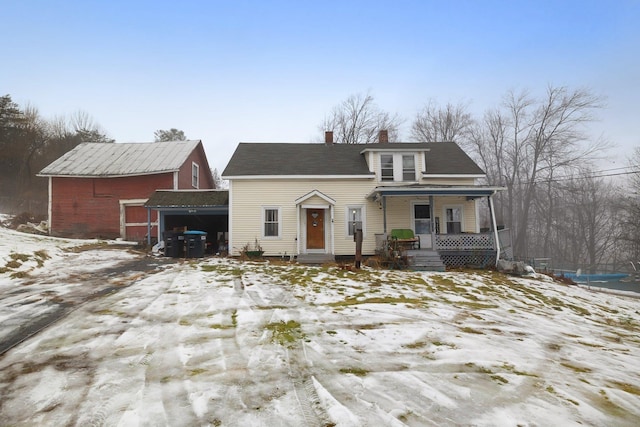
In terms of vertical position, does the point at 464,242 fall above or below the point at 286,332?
above

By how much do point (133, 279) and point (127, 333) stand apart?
4.47 meters

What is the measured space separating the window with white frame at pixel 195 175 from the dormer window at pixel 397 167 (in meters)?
13.6

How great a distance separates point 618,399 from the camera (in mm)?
2916

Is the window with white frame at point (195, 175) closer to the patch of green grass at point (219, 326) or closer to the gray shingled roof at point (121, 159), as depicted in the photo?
the gray shingled roof at point (121, 159)

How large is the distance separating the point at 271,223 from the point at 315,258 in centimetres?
290

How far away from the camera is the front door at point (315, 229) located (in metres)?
13.9

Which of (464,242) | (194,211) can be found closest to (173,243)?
(194,211)

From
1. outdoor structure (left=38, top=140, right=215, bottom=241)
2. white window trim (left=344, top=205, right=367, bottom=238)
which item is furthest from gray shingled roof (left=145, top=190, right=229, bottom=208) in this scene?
white window trim (left=344, top=205, right=367, bottom=238)

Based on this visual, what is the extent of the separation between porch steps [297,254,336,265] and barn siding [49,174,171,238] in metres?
10.4

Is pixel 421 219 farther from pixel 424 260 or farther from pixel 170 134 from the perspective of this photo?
pixel 170 134

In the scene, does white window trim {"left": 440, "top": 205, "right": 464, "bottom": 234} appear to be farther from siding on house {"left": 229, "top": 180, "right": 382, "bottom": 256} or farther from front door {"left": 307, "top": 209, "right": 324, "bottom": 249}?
front door {"left": 307, "top": 209, "right": 324, "bottom": 249}

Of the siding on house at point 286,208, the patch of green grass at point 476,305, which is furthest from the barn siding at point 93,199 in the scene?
the patch of green grass at point 476,305

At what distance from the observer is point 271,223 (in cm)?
1392

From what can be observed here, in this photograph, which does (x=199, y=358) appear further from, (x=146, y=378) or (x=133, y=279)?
(x=133, y=279)
